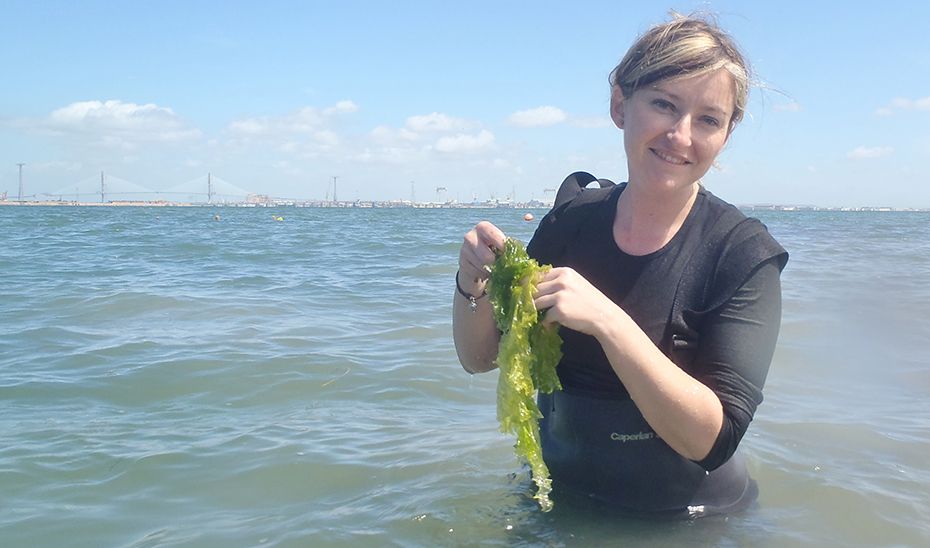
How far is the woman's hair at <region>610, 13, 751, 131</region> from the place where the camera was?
2525 millimetres

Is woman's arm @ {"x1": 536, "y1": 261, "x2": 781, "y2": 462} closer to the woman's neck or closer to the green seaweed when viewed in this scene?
the green seaweed

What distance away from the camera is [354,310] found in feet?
35.4

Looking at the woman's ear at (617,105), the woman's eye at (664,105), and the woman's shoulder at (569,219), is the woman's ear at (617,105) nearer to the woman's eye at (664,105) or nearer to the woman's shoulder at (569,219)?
the woman's eye at (664,105)

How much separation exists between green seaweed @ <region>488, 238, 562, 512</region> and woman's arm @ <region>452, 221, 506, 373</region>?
8 cm

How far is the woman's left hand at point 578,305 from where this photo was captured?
87.5 inches

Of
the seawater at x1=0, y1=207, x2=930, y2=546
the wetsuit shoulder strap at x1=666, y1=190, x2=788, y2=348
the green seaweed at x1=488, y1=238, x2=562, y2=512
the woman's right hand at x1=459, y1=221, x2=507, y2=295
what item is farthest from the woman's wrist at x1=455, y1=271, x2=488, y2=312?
the seawater at x1=0, y1=207, x2=930, y2=546

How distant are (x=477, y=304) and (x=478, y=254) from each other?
245 millimetres

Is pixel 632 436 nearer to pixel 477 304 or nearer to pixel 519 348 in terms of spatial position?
pixel 519 348

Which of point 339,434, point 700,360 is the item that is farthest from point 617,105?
point 339,434

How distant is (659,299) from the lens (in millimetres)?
2691

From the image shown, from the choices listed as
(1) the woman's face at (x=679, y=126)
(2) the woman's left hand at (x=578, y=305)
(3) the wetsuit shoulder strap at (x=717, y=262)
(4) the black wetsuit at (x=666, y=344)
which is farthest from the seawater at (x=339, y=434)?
(1) the woman's face at (x=679, y=126)

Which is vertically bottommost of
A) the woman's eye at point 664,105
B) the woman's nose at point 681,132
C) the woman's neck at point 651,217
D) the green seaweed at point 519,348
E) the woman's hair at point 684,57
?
Answer: the green seaweed at point 519,348

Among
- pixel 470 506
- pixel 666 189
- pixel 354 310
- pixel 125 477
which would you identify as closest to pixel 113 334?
pixel 354 310

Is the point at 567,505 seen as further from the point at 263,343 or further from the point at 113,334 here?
the point at 113,334
